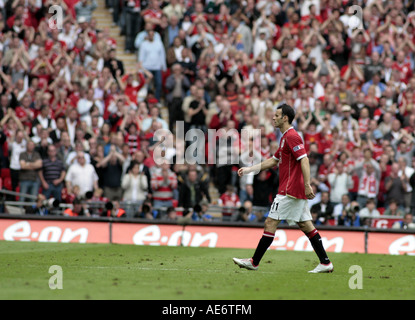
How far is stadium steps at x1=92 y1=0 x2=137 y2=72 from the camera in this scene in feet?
90.3

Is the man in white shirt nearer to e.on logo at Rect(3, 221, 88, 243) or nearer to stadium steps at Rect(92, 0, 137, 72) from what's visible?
e.on logo at Rect(3, 221, 88, 243)

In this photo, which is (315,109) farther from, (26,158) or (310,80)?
(26,158)

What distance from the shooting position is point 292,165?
1269cm

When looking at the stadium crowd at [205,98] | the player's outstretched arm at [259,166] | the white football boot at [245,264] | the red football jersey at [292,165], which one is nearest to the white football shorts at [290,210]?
the red football jersey at [292,165]

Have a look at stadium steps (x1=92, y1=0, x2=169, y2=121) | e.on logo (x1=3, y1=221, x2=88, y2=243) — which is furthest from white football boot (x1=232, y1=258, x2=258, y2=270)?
stadium steps (x1=92, y1=0, x2=169, y2=121)

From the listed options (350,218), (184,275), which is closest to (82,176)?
(350,218)

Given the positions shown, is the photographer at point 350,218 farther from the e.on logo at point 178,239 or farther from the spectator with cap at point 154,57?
the spectator with cap at point 154,57

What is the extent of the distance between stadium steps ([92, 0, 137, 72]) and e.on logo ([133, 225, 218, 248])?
8857mm

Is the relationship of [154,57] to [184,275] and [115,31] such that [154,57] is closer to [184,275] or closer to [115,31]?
[115,31]

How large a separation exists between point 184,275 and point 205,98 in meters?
12.9

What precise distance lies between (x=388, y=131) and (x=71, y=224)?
9.24m

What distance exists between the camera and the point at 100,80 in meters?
24.5
